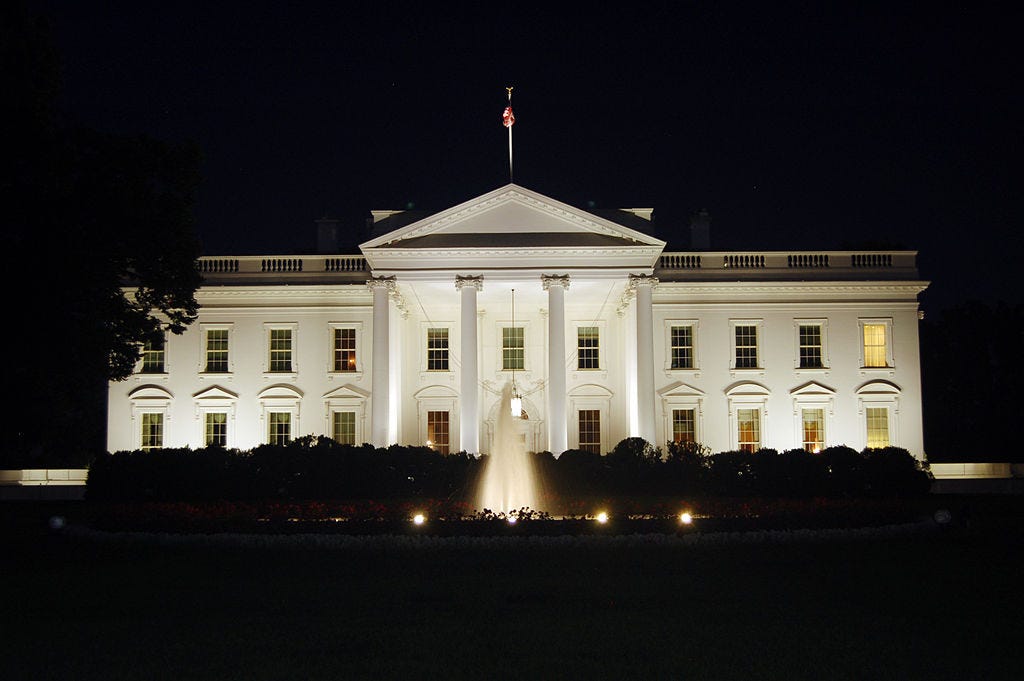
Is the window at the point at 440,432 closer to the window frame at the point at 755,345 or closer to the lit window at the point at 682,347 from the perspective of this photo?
the lit window at the point at 682,347

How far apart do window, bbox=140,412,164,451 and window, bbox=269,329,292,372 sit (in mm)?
4731

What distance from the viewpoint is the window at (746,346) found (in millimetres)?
39344

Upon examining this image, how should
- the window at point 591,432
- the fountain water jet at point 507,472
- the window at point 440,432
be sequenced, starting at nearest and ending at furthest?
the fountain water jet at point 507,472 → the window at point 440,432 → the window at point 591,432

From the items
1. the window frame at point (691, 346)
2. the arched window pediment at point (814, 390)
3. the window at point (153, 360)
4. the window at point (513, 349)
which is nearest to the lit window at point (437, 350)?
the window at point (513, 349)

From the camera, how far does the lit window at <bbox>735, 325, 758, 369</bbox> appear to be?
1549 inches

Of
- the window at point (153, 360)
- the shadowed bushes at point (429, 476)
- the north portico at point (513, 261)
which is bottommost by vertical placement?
the shadowed bushes at point (429, 476)

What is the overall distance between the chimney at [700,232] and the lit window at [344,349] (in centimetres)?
1525

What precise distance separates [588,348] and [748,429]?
678 cm

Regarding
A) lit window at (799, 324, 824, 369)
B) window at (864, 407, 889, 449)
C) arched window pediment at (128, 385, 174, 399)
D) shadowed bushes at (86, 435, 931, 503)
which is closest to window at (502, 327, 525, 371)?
shadowed bushes at (86, 435, 931, 503)

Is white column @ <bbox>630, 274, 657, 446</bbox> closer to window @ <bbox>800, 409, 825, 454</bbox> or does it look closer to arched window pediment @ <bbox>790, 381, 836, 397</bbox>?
arched window pediment @ <bbox>790, 381, 836, 397</bbox>

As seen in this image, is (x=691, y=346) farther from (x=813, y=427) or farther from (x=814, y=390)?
(x=813, y=427)

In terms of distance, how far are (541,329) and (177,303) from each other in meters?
18.2

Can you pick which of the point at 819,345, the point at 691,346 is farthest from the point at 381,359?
the point at 819,345

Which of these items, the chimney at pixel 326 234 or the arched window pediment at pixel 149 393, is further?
the chimney at pixel 326 234
